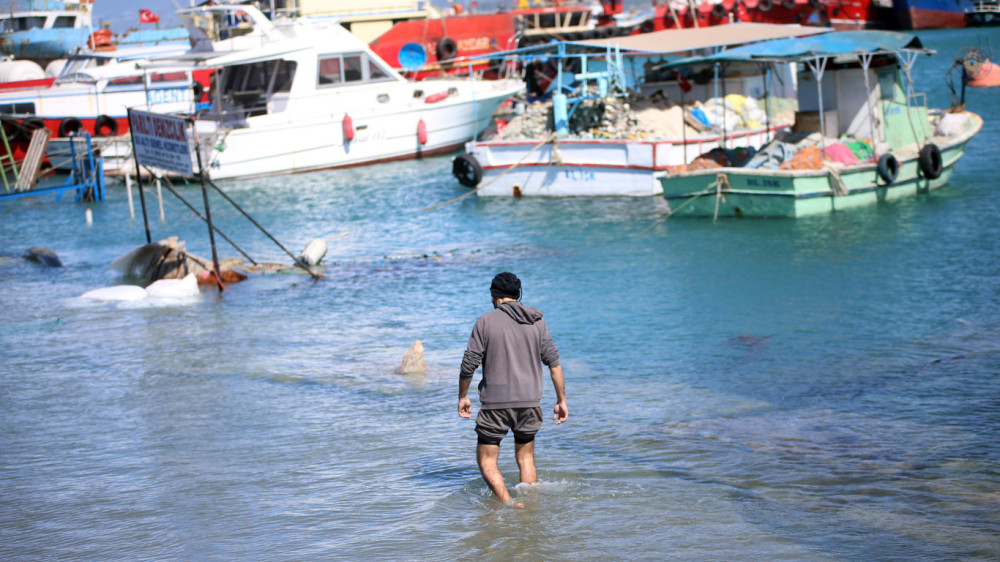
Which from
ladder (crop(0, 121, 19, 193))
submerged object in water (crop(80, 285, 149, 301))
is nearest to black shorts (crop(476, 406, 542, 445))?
submerged object in water (crop(80, 285, 149, 301))

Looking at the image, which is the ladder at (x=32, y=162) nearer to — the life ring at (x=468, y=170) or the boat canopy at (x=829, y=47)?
the life ring at (x=468, y=170)

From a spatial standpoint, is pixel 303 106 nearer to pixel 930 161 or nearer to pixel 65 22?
pixel 930 161

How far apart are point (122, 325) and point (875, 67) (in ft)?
50.6

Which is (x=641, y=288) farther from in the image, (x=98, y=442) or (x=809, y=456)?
(x=98, y=442)

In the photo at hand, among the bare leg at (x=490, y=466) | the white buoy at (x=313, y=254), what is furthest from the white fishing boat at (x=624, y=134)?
the bare leg at (x=490, y=466)

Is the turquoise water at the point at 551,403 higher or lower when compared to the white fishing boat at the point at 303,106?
lower

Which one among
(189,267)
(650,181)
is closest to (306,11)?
(650,181)

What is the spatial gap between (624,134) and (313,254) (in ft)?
28.0

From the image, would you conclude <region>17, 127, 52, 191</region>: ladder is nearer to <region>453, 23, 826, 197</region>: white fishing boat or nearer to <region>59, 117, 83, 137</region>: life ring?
<region>59, 117, 83, 137</region>: life ring

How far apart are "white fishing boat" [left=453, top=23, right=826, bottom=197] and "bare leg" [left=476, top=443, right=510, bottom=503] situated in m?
15.7

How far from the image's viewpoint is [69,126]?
30.7m

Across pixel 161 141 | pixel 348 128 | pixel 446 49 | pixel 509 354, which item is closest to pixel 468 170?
pixel 348 128

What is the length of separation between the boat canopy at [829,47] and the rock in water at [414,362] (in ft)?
38.4

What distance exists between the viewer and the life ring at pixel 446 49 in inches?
1786
